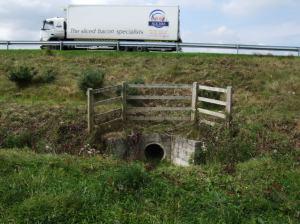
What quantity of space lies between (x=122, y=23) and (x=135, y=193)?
2790 centimetres

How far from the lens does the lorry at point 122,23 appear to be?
3547 cm

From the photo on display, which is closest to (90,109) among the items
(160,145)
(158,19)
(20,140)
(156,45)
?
(20,140)

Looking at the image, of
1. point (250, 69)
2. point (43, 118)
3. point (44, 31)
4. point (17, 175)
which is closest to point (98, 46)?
point (44, 31)

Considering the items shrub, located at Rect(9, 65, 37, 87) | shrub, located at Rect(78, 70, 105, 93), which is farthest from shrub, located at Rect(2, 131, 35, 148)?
shrub, located at Rect(9, 65, 37, 87)

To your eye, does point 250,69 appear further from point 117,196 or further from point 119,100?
point 117,196

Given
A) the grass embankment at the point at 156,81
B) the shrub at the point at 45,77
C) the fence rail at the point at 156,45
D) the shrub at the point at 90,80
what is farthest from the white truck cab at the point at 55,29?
the shrub at the point at 90,80

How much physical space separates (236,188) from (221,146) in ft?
15.8

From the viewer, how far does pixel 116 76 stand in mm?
23031

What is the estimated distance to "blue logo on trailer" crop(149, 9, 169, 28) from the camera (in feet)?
116

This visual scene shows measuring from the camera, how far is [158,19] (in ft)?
117

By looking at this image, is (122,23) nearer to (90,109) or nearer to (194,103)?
(194,103)

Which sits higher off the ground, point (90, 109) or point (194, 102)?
point (194, 102)

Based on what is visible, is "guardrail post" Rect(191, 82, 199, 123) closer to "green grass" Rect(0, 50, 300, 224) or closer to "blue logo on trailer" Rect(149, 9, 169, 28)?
"green grass" Rect(0, 50, 300, 224)

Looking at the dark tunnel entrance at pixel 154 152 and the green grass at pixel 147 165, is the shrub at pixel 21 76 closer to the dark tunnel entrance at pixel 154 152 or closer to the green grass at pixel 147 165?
the green grass at pixel 147 165
